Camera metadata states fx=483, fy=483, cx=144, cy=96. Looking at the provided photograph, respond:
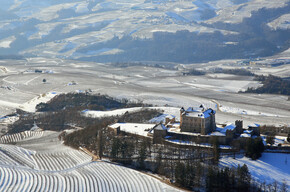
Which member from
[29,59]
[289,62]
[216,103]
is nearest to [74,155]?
[216,103]

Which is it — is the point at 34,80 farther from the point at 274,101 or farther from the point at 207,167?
the point at 207,167

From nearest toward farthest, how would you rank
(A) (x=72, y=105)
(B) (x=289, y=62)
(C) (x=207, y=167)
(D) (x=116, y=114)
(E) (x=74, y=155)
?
(C) (x=207, y=167) → (E) (x=74, y=155) → (D) (x=116, y=114) → (A) (x=72, y=105) → (B) (x=289, y=62)

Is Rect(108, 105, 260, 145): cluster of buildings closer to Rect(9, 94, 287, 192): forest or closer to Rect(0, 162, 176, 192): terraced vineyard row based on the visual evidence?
Rect(9, 94, 287, 192): forest

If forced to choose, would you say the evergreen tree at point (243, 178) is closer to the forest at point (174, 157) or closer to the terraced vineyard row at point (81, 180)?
the forest at point (174, 157)

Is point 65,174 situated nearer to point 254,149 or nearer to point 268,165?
point 254,149

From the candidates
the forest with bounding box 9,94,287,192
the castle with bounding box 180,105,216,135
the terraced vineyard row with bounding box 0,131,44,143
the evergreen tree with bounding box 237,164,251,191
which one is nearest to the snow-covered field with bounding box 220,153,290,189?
the forest with bounding box 9,94,287,192

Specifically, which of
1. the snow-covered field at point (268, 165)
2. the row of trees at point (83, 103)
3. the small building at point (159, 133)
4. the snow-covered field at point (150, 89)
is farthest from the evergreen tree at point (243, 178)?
the row of trees at point (83, 103)
